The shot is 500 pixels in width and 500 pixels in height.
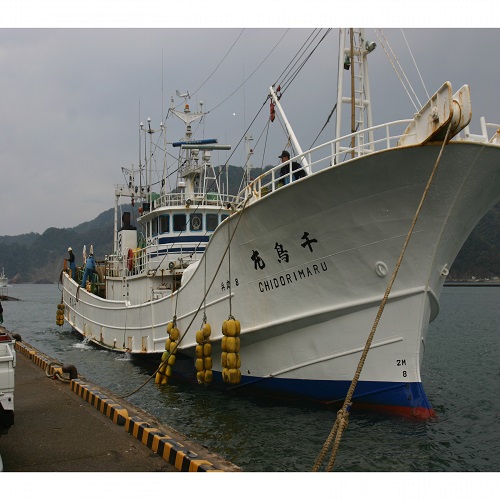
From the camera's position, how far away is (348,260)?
7.95m

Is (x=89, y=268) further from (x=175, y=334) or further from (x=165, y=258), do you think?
(x=175, y=334)

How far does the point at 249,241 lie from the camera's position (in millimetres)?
8812

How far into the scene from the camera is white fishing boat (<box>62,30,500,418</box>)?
7.15 meters

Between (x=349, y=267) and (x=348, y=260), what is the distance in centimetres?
11

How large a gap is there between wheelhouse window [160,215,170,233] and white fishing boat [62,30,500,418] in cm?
360

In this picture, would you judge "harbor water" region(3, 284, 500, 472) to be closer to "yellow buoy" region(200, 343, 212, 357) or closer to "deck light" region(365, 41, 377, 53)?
"yellow buoy" region(200, 343, 212, 357)

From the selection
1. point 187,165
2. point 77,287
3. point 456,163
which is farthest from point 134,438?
point 77,287

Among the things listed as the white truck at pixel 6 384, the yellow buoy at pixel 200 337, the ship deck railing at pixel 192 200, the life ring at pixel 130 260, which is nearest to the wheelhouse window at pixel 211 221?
the ship deck railing at pixel 192 200

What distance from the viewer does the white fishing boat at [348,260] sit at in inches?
282

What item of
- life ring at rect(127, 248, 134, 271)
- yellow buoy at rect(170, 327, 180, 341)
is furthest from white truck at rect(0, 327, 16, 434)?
life ring at rect(127, 248, 134, 271)

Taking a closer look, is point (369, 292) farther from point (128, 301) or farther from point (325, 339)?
point (128, 301)

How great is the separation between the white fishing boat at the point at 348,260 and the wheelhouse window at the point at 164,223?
3603 mm

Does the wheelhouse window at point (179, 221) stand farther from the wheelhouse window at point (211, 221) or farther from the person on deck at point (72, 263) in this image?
the person on deck at point (72, 263)

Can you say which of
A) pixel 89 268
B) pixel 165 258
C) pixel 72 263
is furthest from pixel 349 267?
pixel 72 263
